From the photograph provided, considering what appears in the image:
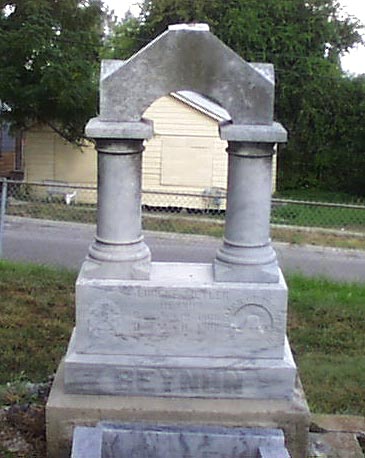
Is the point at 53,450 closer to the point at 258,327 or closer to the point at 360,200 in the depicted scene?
the point at 258,327

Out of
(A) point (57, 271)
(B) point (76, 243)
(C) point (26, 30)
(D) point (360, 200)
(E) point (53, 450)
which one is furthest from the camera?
Answer: (D) point (360, 200)

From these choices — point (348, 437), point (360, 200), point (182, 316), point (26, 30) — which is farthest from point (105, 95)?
point (360, 200)

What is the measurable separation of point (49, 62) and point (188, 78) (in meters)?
14.3

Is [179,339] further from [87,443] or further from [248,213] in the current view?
[87,443]

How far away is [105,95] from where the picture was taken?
13.7ft

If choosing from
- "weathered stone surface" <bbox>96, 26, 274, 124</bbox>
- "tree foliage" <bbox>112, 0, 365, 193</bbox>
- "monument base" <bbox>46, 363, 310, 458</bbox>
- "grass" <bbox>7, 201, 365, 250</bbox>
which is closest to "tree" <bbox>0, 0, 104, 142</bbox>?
"grass" <bbox>7, 201, 365, 250</bbox>

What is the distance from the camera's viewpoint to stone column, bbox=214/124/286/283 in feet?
13.8

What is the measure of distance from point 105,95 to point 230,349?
63.2 inches

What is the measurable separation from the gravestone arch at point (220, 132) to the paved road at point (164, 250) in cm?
696

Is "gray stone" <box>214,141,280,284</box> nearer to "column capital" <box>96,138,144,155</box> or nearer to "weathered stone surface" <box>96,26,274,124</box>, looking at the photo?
"weathered stone surface" <box>96,26,274,124</box>

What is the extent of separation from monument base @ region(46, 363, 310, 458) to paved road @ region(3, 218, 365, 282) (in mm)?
7061

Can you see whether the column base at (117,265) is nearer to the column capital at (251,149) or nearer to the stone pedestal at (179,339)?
the stone pedestal at (179,339)

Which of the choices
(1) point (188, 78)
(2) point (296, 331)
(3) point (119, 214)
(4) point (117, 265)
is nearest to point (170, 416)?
(4) point (117, 265)

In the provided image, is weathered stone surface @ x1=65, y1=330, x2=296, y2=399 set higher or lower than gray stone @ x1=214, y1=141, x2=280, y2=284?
lower
